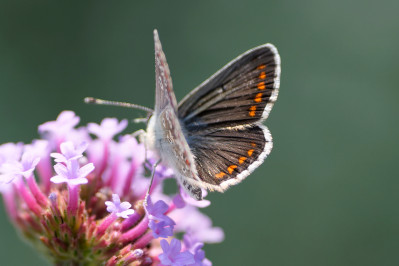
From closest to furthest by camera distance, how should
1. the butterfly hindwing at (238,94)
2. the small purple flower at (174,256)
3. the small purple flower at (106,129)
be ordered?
the small purple flower at (174,256)
the butterfly hindwing at (238,94)
the small purple flower at (106,129)

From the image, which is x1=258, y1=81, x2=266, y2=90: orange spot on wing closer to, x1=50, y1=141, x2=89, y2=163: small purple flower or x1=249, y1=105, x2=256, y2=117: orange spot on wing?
x1=249, y1=105, x2=256, y2=117: orange spot on wing

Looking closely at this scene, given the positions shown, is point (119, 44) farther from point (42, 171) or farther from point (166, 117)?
point (166, 117)

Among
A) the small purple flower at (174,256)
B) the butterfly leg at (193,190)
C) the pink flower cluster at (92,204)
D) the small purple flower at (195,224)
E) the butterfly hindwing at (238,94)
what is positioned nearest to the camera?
the small purple flower at (174,256)

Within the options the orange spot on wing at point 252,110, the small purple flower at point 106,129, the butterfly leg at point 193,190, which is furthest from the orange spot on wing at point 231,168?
the small purple flower at point 106,129

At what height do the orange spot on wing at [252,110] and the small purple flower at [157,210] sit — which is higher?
the orange spot on wing at [252,110]

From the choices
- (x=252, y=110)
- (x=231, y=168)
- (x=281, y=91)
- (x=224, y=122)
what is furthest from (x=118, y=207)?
(x=281, y=91)

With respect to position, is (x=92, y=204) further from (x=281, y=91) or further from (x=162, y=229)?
(x=281, y=91)

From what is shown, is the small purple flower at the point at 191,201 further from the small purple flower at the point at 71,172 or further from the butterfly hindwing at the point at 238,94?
the small purple flower at the point at 71,172

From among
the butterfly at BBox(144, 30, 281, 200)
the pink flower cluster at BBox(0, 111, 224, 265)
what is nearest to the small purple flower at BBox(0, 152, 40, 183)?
the pink flower cluster at BBox(0, 111, 224, 265)

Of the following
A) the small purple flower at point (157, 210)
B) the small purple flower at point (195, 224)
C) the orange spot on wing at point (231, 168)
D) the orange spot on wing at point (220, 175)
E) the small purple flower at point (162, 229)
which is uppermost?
the orange spot on wing at point (231, 168)
